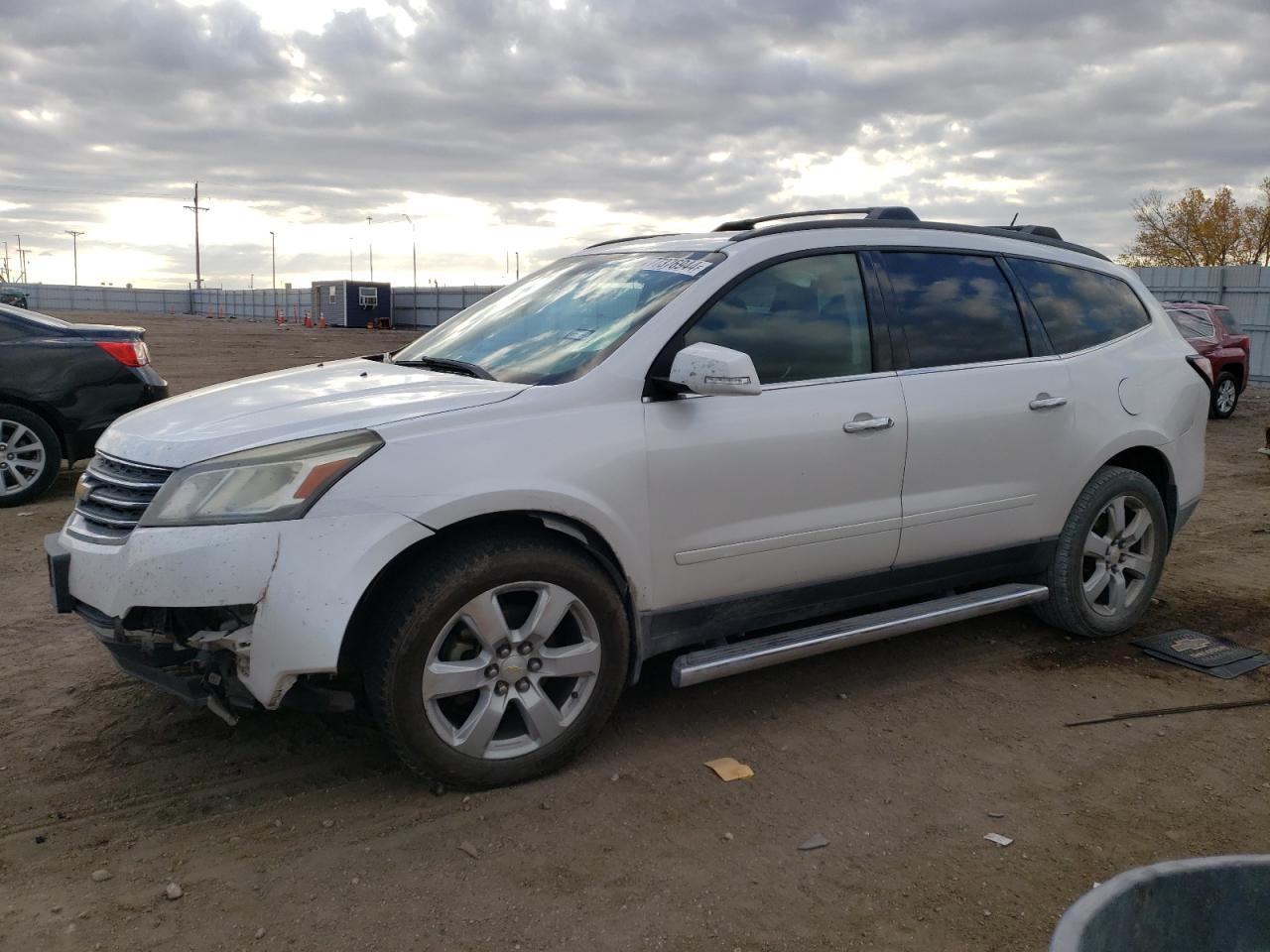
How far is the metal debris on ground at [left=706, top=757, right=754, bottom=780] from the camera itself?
3604 mm

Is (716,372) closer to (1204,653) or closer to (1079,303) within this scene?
(1079,303)

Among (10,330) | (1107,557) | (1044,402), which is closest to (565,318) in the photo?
(1044,402)

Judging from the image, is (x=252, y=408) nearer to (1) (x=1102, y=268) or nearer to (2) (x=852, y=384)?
(2) (x=852, y=384)

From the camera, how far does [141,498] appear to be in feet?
10.7

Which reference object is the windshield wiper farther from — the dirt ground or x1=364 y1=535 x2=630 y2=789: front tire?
the dirt ground

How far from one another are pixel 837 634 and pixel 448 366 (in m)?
1.78

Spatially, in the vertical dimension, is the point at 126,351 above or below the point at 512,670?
above

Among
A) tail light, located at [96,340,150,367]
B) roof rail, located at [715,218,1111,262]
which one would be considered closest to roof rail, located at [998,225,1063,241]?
roof rail, located at [715,218,1111,262]

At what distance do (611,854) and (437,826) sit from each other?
1.80 feet

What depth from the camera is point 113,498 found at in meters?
3.34

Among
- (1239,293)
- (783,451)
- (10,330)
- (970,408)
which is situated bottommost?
(783,451)

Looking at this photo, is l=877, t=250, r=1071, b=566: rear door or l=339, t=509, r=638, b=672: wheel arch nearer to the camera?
l=339, t=509, r=638, b=672: wheel arch

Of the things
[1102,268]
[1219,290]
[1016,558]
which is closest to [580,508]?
[1016,558]

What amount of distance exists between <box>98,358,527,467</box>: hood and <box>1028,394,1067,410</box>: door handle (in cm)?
228
